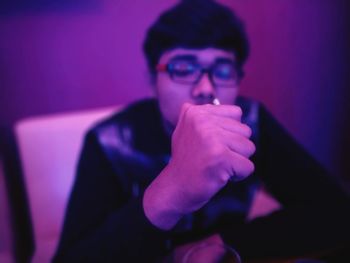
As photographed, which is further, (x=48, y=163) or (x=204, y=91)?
(x=48, y=163)

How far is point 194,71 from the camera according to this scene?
730 mm

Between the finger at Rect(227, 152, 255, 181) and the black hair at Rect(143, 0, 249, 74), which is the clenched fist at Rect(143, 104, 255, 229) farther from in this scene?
the black hair at Rect(143, 0, 249, 74)

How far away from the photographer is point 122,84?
1.35 m

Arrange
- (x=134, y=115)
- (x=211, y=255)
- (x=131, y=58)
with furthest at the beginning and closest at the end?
(x=131, y=58) → (x=134, y=115) → (x=211, y=255)

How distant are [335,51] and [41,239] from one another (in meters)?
1.53

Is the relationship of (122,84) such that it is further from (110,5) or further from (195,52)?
(195,52)

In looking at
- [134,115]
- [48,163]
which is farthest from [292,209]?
[48,163]

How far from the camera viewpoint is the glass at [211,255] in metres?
0.48

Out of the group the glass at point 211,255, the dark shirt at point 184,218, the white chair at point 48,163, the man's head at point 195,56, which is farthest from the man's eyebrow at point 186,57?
the white chair at point 48,163

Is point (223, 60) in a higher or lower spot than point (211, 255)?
higher

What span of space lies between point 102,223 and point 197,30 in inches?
21.2

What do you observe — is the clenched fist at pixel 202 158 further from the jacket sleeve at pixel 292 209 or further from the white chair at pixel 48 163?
the white chair at pixel 48 163

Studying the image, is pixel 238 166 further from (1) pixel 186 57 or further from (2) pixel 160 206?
(1) pixel 186 57

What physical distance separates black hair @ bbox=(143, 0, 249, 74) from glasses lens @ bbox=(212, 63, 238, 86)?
2.0 inches
